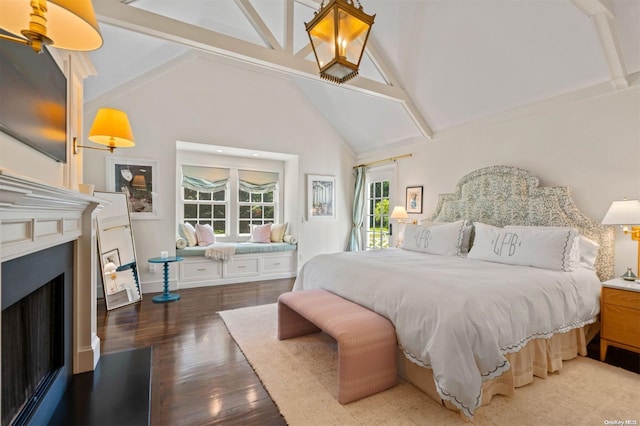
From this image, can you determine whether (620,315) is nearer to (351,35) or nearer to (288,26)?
(351,35)

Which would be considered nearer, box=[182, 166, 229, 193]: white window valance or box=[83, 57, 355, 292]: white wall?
box=[83, 57, 355, 292]: white wall

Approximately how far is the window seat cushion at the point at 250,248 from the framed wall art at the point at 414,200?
7.11 feet

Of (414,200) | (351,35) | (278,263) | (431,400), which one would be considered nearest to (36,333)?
(431,400)

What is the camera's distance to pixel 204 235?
16.4 ft

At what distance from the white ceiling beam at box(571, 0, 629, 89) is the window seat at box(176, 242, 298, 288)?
4610 millimetres

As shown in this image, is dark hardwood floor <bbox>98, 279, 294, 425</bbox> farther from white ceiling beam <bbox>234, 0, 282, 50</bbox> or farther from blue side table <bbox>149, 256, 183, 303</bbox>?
white ceiling beam <bbox>234, 0, 282, 50</bbox>

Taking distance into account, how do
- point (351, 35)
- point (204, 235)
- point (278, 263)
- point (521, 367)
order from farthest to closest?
point (278, 263)
point (204, 235)
point (521, 367)
point (351, 35)

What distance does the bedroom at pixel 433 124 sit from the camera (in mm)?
2686

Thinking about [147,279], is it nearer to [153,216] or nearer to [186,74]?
[153,216]

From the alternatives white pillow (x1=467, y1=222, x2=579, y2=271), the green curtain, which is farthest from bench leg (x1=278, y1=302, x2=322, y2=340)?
the green curtain

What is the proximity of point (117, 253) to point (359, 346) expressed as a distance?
3.59 meters

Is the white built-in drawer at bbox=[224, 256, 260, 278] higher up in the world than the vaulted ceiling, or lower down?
lower down

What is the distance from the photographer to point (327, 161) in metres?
5.80

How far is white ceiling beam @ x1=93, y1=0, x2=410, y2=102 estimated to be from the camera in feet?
7.75
